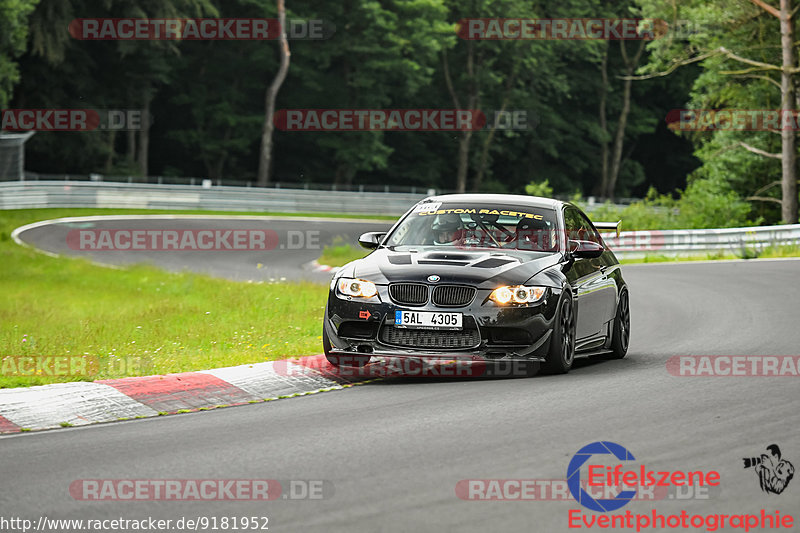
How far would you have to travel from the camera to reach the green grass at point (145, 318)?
11.2 metres

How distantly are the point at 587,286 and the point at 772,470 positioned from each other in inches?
186

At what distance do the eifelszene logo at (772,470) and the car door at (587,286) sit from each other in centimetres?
392

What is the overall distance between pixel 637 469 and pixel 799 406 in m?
2.69

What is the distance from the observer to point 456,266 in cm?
1006

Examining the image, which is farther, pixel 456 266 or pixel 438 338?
pixel 456 266

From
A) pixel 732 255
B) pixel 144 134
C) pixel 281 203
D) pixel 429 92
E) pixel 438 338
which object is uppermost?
pixel 429 92

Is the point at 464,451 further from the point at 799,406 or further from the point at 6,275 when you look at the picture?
the point at 6,275

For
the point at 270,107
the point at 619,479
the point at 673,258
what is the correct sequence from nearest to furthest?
the point at 619,479 < the point at 673,258 < the point at 270,107

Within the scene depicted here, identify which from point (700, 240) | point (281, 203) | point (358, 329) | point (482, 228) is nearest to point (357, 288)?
point (358, 329)
